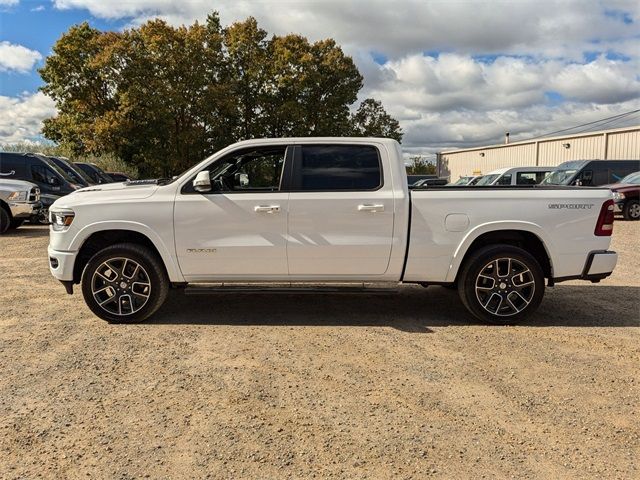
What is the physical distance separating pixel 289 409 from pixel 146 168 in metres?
33.3

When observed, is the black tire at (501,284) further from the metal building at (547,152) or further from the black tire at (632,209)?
the metal building at (547,152)

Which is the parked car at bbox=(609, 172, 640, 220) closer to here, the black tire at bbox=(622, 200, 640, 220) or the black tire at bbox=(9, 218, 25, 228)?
the black tire at bbox=(622, 200, 640, 220)

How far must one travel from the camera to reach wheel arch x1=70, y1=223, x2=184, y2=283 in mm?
5195

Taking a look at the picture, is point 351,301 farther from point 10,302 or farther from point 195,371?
point 10,302

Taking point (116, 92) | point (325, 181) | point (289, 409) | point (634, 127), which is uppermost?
point (116, 92)

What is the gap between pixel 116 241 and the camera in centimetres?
541

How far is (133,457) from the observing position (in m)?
2.89

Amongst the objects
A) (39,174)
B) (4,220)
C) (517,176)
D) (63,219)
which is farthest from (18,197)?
(517,176)

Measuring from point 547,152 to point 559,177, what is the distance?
64.8 feet

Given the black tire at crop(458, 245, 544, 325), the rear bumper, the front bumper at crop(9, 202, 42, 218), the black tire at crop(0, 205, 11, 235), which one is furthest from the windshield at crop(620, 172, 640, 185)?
the black tire at crop(0, 205, 11, 235)

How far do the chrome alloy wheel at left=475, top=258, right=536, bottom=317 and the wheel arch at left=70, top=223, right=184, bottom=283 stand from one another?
3134 millimetres

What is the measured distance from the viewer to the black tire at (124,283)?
521cm

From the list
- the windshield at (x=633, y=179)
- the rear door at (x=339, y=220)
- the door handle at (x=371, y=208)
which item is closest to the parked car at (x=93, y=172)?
the rear door at (x=339, y=220)

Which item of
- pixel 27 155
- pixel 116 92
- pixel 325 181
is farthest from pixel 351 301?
pixel 116 92
